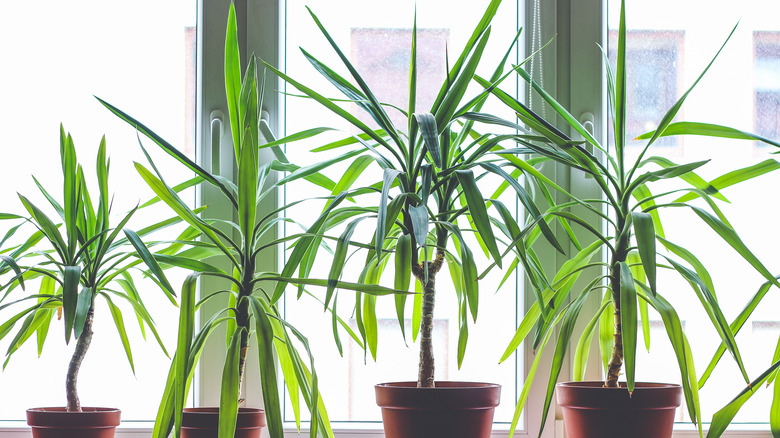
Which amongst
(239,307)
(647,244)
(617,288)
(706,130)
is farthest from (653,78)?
(239,307)

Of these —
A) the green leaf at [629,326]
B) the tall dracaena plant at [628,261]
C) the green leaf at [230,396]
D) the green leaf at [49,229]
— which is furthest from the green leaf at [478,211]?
the green leaf at [49,229]

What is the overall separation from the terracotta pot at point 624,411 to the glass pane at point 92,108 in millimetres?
1044

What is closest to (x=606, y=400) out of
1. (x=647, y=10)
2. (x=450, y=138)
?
(x=450, y=138)

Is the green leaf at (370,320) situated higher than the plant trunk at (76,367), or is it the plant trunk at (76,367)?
the green leaf at (370,320)

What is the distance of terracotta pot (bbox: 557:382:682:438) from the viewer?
1.19m

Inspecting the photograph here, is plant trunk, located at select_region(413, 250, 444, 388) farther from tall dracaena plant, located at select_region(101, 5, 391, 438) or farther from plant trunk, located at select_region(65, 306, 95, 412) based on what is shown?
plant trunk, located at select_region(65, 306, 95, 412)

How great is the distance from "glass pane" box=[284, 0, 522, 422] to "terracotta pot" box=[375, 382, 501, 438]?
0.43m

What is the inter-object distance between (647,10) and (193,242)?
1.24 m

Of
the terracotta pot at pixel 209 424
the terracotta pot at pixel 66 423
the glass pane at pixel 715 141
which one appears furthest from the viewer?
the glass pane at pixel 715 141

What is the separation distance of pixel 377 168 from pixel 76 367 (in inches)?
32.4

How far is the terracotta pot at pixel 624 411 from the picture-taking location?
46.7 inches

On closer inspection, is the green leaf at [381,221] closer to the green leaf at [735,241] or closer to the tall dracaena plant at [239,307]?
the tall dracaena plant at [239,307]

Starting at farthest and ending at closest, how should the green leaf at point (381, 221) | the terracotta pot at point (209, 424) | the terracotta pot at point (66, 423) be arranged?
the terracotta pot at point (66, 423), the terracotta pot at point (209, 424), the green leaf at point (381, 221)

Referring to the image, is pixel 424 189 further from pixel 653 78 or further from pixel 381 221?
pixel 653 78
